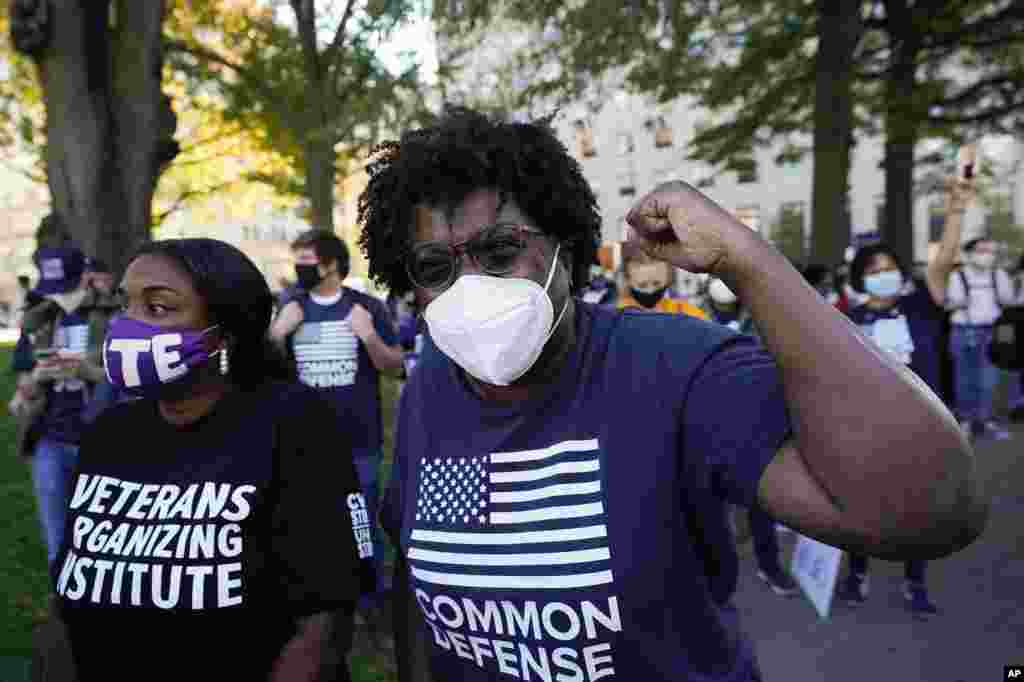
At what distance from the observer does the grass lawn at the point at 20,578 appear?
13.1 ft

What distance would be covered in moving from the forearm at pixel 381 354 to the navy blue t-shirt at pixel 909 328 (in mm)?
2679

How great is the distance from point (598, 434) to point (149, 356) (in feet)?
4.32

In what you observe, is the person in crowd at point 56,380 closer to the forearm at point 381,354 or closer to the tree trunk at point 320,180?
the forearm at point 381,354

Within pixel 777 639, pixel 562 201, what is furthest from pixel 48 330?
pixel 777 639

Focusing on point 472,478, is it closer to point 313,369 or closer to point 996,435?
point 313,369

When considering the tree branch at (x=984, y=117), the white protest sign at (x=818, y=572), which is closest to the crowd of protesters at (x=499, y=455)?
the white protest sign at (x=818, y=572)

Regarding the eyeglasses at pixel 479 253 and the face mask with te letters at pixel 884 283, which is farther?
the face mask with te letters at pixel 884 283

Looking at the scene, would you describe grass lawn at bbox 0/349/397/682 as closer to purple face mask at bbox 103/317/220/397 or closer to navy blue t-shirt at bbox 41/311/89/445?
navy blue t-shirt at bbox 41/311/89/445

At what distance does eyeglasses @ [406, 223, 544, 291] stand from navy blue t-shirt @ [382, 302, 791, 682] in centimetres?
22

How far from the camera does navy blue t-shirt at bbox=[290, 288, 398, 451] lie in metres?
4.79

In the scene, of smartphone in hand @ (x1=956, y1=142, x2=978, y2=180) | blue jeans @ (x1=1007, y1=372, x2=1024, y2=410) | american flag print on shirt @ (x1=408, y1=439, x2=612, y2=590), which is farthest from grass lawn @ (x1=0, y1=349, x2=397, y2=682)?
blue jeans @ (x1=1007, y1=372, x2=1024, y2=410)

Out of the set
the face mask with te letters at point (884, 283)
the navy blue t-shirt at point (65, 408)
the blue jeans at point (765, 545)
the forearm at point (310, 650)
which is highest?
the face mask with te letters at point (884, 283)

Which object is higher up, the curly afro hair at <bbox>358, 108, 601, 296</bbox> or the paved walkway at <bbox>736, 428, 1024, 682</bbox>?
the curly afro hair at <bbox>358, 108, 601, 296</bbox>

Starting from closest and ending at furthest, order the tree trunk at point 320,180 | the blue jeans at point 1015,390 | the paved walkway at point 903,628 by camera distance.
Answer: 1. the paved walkway at point 903,628
2. the tree trunk at point 320,180
3. the blue jeans at point 1015,390
